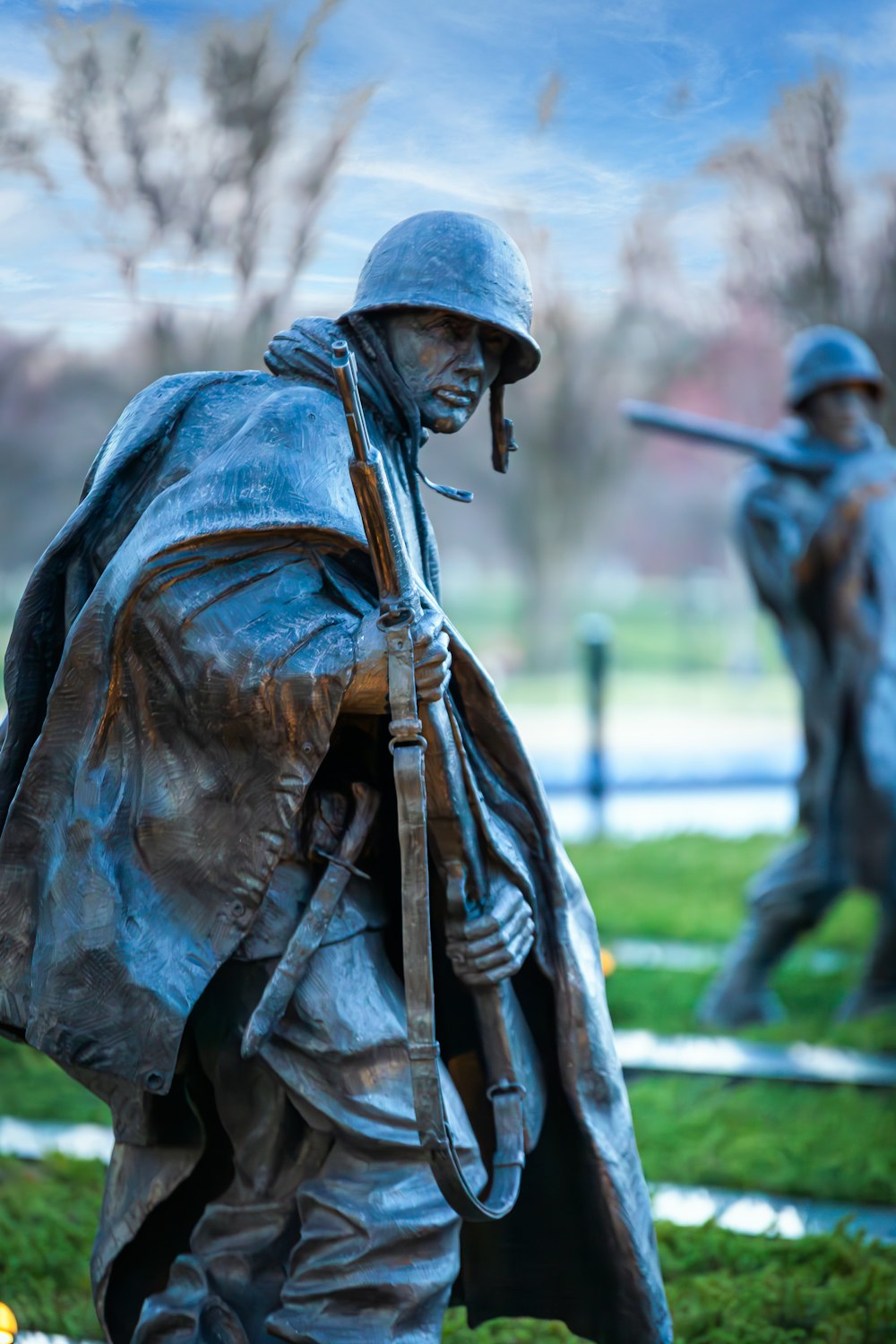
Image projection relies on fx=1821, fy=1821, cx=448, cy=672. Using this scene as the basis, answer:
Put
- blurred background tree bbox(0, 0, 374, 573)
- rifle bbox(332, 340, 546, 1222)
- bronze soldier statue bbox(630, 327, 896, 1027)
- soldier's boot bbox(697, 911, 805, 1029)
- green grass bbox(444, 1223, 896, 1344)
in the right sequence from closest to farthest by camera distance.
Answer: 1. rifle bbox(332, 340, 546, 1222)
2. blurred background tree bbox(0, 0, 374, 573)
3. green grass bbox(444, 1223, 896, 1344)
4. bronze soldier statue bbox(630, 327, 896, 1027)
5. soldier's boot bbox(697, 911, 805, 1029)

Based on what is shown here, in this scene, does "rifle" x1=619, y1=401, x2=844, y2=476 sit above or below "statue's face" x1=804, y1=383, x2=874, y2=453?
below

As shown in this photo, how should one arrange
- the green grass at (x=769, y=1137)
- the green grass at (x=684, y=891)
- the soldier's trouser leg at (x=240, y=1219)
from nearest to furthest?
the soldier's trouser leg at (x=240, y=1219) < the green grass at (x=769, y=1137) < the green grass at (x=684, y=891)

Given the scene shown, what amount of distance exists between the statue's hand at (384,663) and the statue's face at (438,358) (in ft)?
1.39

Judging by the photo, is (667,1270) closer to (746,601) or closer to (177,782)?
(177,782)

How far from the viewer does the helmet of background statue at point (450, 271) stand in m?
2.95

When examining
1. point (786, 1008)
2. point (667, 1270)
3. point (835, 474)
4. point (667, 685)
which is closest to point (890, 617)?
point (835, 474)

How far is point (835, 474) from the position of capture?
21.3 ft

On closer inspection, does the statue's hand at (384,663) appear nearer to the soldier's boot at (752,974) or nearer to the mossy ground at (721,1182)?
the mossy ground at (721,1182)

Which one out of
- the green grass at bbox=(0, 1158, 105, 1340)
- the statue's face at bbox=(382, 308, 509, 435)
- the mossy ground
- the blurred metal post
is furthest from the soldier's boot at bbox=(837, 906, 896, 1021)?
the blurred metal post

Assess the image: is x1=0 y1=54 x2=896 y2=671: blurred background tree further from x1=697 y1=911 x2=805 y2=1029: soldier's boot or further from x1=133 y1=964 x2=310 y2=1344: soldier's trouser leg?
x1=697 y1=911 x2=805 y2=1029: soldier's boot

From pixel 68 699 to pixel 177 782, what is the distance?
0.23m

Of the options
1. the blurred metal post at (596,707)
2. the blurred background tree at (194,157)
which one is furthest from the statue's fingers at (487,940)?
the blurred metal post at (596,707)

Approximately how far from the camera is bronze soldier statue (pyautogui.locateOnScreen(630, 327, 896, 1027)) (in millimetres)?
6348

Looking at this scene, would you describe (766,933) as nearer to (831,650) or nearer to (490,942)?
(831,650)
